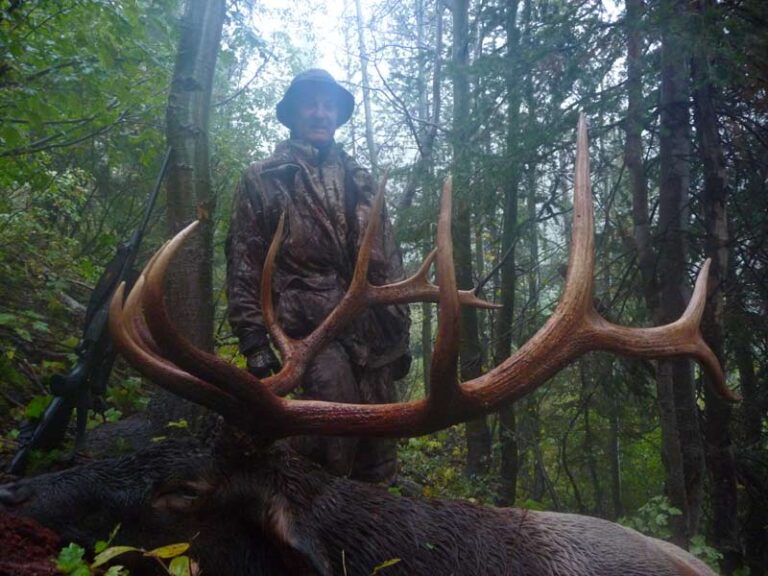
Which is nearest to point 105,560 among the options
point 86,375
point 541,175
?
point 86,375

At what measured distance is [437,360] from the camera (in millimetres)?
2234

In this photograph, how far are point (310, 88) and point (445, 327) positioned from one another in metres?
2.57

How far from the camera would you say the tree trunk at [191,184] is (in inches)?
177

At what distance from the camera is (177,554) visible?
218 centimetres

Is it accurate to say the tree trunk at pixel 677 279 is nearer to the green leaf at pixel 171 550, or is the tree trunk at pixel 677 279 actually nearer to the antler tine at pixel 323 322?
the antler tine at pixel 323 322

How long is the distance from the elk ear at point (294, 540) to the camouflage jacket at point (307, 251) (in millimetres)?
1426

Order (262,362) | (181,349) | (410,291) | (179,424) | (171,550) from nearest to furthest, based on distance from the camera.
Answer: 1. (171,550)
2. (181,349)
3. (262,362)
4. (410,291)
5. (179,424)

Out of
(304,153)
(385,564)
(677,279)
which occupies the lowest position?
(385,564)

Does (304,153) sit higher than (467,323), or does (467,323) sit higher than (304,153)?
(304,153)

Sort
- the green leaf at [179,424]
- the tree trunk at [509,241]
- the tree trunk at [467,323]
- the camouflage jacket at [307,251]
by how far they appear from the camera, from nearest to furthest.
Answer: the camouflage jacket at [307,251], the green leaf at [179,424], the tree trunk at [509,241], the tree trunk at [467,323]

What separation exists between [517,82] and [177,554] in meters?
5.34

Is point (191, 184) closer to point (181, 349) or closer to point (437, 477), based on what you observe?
point (181, 349)

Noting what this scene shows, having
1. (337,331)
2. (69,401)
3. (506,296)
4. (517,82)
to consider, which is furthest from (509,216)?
(69,401)

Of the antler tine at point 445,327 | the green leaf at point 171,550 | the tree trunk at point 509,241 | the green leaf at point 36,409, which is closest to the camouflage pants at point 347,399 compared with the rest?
the antler tine at point 445,327
